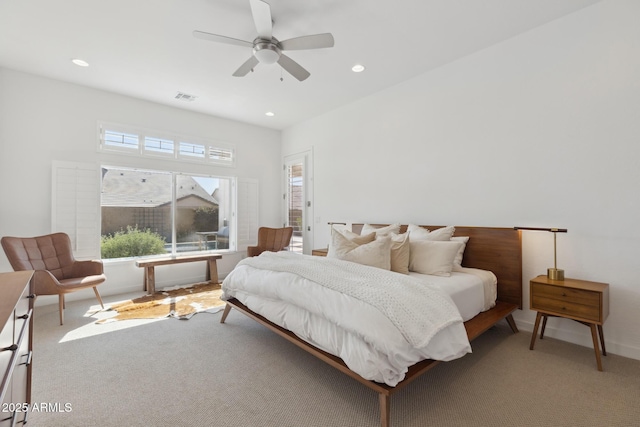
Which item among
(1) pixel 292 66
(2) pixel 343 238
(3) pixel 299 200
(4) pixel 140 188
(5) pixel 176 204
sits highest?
(1) pixel 292 66

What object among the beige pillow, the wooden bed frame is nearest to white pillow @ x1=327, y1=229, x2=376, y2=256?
the beige pillow

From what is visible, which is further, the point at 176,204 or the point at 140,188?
the point at 176,204

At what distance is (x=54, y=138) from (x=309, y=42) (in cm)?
390

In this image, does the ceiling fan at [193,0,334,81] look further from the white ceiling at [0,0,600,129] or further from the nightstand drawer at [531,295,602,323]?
the nightstand drawer at [531,295,602,323]

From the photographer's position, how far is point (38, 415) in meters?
1.78

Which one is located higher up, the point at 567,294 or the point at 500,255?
the point at 500,255

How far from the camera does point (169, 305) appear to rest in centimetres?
388

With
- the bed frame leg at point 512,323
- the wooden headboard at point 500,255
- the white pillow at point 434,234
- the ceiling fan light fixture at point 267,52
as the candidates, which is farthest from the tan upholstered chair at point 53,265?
the bed frame leg at point 512,323

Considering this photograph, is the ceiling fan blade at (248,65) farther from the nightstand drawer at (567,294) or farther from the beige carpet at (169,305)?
Result: the nightstand drawer at (567,294)

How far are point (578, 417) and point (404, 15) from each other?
332 centimetres

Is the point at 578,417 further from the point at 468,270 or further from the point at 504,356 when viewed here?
the point at 468,270

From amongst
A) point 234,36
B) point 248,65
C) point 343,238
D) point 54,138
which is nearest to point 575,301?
point 343,238

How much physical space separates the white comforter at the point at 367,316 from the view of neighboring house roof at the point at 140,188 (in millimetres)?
3520

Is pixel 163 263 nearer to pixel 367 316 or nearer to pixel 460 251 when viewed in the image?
pixel 367 316
